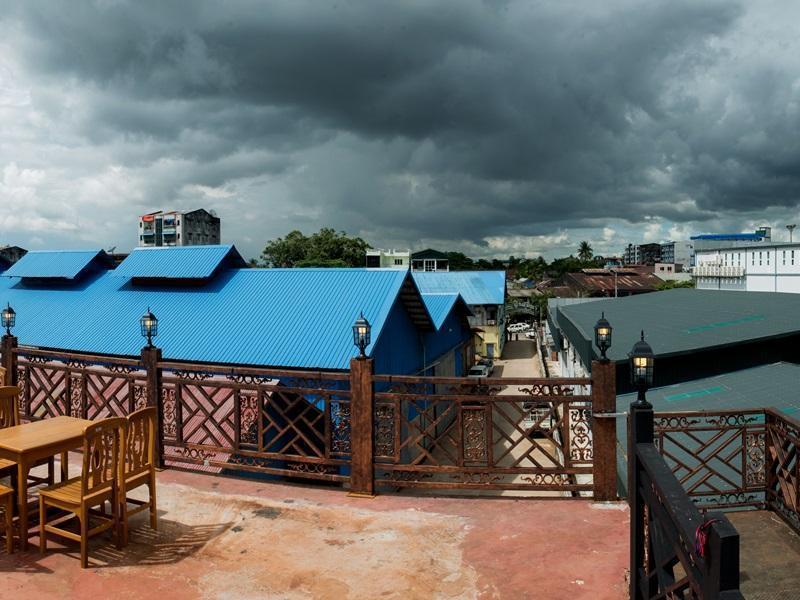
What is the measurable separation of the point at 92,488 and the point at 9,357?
5122 millimetres

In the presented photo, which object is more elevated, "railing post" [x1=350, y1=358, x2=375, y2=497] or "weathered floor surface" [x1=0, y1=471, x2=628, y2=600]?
"railing post" [x1=350, y1=358, x2=375, y2=497]

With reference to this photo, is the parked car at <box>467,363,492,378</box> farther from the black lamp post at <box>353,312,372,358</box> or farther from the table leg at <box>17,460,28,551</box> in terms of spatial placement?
the table leg at <box>17,460,28,551</box>

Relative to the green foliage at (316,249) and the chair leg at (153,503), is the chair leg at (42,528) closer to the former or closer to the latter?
the chair leg at (153,503)

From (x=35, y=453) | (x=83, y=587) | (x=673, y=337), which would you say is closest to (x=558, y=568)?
(x=83, y=587)

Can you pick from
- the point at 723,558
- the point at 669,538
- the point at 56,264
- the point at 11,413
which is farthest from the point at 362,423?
the point at 56,264

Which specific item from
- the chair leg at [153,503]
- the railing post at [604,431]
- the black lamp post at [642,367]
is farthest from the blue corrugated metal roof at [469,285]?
the chair leg at [153,503]

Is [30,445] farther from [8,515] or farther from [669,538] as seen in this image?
[669,538]

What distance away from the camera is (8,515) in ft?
14.8

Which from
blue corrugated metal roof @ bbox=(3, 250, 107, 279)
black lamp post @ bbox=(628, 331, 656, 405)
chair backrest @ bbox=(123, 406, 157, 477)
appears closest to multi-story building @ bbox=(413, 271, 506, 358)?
blue corrugated metal roof @ bbox=(3, 250, 107, 279)

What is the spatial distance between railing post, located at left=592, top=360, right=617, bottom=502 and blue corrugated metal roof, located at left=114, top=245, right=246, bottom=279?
12.2m

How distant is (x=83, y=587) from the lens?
4.14 meters

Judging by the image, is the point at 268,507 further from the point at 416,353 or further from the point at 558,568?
the point at 416,353

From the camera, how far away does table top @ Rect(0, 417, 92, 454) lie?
4531mm

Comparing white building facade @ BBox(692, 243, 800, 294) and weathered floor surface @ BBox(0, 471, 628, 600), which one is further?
white building facade @ BBox(692, 243, 800, 294)
